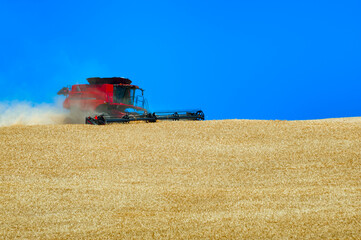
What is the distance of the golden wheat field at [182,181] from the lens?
254 inches

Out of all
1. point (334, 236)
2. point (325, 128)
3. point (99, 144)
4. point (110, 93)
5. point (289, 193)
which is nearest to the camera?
point (334, 236)

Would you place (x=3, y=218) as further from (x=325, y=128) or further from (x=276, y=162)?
(x=325, y=128)

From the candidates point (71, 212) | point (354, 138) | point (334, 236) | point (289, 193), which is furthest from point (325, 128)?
point (71, 212)

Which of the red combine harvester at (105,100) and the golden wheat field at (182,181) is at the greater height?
the red combine harvester at (105,100)

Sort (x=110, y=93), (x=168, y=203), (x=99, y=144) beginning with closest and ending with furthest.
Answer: (x=168, y=203) < (x=99, y=144) < (x=110, y=93)

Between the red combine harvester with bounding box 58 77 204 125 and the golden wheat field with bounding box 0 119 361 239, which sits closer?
the golden wheat field with bounding box 0 119 361 239

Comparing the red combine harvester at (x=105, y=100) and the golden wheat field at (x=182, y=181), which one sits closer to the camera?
the golden wheat field at (x=182, y=181)

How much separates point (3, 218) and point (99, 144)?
6721mm

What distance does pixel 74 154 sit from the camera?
12.7 meters

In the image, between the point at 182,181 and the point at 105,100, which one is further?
the point at 105,100

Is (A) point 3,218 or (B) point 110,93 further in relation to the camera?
(B) point 110,93

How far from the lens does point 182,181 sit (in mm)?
9844

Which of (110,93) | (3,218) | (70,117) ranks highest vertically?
(110,93)

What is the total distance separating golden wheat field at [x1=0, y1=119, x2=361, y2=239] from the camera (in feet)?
21.1
